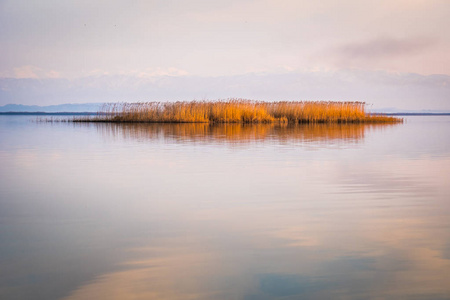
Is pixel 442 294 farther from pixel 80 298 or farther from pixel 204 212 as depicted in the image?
pixel 204 212

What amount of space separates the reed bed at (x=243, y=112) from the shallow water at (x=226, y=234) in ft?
62.8

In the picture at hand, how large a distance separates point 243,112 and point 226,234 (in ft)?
77.0

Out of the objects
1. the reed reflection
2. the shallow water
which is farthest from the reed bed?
the shallow water

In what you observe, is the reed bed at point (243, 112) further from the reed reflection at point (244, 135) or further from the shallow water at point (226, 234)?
the shallow water at point (226, 234)

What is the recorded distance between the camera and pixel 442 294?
2775 millimetres

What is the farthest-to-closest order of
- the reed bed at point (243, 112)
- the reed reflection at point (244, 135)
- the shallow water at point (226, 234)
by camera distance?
1. the reed bed at point (243, 112)
2. the reed reflection at point (244, 135)
3. the shallow water at point (226, 234)

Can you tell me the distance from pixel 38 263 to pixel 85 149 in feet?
31.4

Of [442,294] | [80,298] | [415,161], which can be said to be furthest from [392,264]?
[415,161]

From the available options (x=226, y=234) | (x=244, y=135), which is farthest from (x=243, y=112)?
(x=226, y=234)

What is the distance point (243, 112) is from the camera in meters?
27.2

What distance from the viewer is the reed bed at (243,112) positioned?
2708 centimetres

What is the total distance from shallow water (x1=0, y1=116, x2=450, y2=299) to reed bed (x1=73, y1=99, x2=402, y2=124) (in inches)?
753

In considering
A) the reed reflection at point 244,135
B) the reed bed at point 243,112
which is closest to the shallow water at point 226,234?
the reed reflection at point 244,135

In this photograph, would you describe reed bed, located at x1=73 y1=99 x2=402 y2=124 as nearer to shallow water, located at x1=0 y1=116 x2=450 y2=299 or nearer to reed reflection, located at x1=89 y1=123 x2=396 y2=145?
reed reflection, located at x1=89 y1=123 x2=396 y2=145
